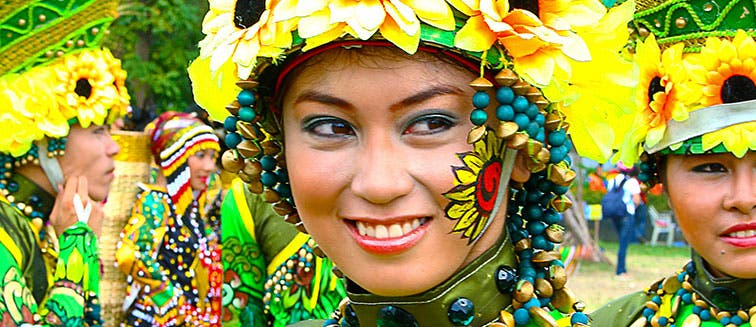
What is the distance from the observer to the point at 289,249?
16.7 feet

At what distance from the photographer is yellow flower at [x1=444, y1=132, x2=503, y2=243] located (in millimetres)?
2324

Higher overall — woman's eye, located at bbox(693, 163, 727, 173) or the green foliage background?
the green foliage background

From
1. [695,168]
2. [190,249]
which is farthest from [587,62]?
[190,249]

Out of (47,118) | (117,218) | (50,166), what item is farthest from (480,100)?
(117,218)

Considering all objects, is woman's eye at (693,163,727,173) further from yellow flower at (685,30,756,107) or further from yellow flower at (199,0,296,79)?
yellow flower at (199,0,296,79)

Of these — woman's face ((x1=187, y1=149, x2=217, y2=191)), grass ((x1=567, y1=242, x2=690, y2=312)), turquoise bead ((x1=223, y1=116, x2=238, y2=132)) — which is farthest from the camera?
grass ((x1=567, y1=242, x2=690, y2=312))

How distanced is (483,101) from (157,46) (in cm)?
1260

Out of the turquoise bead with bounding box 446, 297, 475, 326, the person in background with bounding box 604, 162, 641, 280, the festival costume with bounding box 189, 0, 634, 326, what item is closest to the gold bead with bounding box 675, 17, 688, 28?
the festival costume with bounding box 189, 0, 634, 326

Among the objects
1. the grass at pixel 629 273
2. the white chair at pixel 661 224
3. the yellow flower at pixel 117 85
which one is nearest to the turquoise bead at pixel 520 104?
the yellow flower at pixel 117 85

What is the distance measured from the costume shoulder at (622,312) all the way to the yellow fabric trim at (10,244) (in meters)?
2.34

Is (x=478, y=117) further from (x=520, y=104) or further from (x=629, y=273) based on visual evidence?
(x=629, y=273)

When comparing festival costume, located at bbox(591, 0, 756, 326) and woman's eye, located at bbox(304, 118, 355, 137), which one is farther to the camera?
festival costume, located at bbox(591, 0, 756, 326)

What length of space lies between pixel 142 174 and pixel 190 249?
0.62 m

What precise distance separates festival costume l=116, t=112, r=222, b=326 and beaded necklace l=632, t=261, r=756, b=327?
A: 3.42 meters
